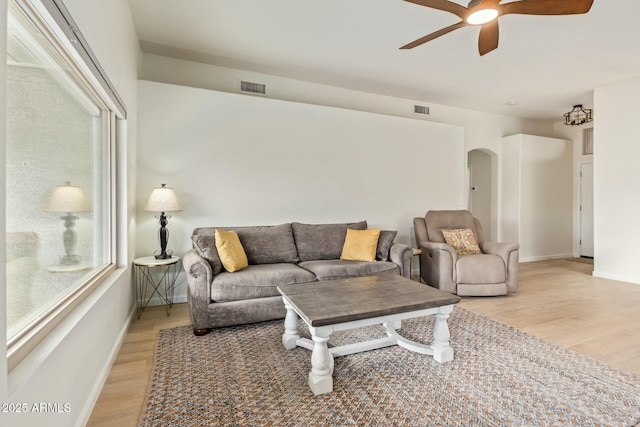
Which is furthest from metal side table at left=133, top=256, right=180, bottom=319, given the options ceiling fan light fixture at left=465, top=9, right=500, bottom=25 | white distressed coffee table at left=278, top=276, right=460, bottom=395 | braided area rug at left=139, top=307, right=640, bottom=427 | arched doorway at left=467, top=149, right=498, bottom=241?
arched doorway at left=467, top=149, right=498, bottom=241

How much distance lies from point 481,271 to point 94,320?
3.67m

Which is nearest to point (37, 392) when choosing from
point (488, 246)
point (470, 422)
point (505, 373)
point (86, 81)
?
point (86, 81)

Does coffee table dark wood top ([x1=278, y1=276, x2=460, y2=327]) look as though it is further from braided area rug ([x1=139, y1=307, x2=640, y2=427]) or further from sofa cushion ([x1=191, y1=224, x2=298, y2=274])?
sofa cushion ([x1=191, y1=224, x2=298, y2=274])

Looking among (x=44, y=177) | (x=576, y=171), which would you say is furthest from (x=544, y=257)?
(x=44, y=177)

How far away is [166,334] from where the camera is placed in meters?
2.73

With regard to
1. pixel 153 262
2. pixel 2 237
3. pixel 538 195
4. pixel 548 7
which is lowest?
pixel 153 262

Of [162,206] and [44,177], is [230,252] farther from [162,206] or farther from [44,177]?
[44,177]

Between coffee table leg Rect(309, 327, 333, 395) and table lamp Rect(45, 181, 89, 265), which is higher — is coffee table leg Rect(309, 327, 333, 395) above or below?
below

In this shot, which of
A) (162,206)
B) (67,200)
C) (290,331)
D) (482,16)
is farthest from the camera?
(162,206)

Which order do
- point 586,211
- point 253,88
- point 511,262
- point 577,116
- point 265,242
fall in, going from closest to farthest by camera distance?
point 265,242 < point 511,262 < point 253,88 < point 577,116 < point 586,211

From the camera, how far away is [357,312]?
6.31 ft

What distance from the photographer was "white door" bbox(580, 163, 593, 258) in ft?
20.6

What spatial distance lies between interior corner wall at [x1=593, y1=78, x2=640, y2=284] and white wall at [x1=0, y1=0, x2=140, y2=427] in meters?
6.18

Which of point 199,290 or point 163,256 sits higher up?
point 163,256
